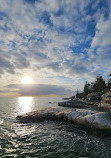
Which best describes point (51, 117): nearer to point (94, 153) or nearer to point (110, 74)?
point (94, 153)

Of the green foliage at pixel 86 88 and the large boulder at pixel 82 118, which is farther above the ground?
the green foliage at pixel 86 88

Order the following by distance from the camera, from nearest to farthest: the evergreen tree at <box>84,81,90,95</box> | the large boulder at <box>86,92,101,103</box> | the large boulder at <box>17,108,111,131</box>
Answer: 1. the large boulder at <box>17,108,111,131</box>
2. the large boulder at <box>86,92,101,103</box>
3. the evergreen tree at <box>84,81,90,95</box>

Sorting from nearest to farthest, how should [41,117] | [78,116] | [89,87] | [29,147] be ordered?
1. [29,147]
2. [78,116]
3. [41,117]
4. [89,87]

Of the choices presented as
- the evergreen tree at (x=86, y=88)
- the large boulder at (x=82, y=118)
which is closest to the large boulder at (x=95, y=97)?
the evergreen tree at (x=86, y=88)

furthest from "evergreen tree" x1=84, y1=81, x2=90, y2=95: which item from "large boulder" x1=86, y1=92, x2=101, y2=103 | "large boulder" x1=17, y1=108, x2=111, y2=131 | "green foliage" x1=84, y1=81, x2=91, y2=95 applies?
"large boulder" x1=17, y1=108, x2=111, y2=131

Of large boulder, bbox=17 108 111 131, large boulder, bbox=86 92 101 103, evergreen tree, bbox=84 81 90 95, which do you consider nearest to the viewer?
large boulder, bbox=17 108 111 131

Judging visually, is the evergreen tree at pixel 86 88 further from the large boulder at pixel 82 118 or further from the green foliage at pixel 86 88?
the large boulder at pixel 82 118

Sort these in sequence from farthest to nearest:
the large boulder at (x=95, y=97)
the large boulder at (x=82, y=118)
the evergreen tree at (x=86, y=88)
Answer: the evergreen tree at (x=86, y=88)
the large boulder at (x=95, y=97)
the large boulder at (x=82, y=118)

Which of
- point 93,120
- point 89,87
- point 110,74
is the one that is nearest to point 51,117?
point 93,120

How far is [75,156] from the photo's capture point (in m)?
7.42

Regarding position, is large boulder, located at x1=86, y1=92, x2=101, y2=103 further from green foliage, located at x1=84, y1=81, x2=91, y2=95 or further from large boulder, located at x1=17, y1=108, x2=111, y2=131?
large boulder, located at x1=17, y1=108, x2=111, y2=131

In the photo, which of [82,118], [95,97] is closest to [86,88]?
[95,97]

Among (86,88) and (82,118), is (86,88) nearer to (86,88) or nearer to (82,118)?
(86,88)

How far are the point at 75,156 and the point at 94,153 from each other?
1780 millimetres
